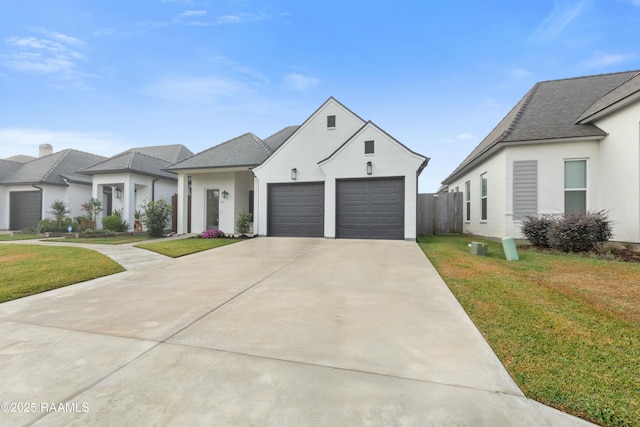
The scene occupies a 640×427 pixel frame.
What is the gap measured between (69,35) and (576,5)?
728 inches

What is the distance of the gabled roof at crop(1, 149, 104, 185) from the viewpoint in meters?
17.7

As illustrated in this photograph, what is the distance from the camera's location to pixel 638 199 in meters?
7.69

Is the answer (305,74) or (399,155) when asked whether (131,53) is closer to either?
(305,74)

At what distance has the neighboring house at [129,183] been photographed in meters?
16.0

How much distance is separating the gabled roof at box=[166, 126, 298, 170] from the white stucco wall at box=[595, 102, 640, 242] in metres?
12.6

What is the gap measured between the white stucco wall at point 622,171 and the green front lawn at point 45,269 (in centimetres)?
1380

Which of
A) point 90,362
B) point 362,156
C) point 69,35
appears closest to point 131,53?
point 69,35

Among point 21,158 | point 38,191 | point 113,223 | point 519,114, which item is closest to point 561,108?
point 519,114

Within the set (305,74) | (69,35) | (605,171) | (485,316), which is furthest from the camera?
(305,74)

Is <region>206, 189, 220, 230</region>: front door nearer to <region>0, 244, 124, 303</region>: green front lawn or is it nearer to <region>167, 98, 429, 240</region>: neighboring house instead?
<region>167, 98, 429, 240</region>: neighboring house

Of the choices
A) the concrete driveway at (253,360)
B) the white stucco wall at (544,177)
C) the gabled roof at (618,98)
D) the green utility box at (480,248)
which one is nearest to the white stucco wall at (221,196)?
the concrete driveway at (253,360)

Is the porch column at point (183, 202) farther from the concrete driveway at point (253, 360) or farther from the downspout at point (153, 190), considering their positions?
the concrete driveway at point (253, 360)

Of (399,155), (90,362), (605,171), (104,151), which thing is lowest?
(90,362)

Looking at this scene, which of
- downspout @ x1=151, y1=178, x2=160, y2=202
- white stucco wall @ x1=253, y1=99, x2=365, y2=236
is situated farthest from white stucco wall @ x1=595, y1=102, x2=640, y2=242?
downspout @ x1=151, y1=178, x2=160, y2=202
